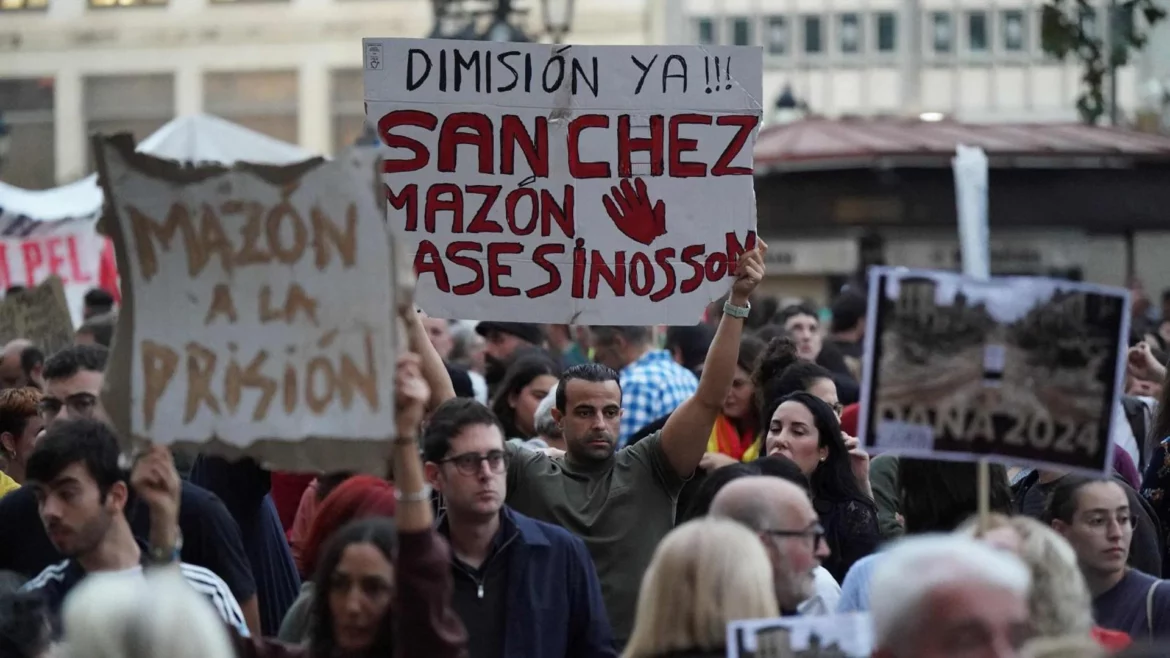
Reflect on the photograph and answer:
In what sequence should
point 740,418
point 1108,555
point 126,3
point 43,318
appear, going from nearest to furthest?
1. point 1108,555
2. point 740,418
3. point 43,318
4. point 126,3

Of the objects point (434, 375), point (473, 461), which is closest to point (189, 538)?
point (473, 461)

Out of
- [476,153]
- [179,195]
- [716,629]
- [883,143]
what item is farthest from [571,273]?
[883,143]

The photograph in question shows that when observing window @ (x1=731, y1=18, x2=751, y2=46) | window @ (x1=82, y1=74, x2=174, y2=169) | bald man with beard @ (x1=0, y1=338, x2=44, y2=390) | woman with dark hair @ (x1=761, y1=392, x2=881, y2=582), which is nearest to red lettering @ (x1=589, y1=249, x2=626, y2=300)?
woman with dark hair @ (x1=761, y1=392, x2=881, y2=582)

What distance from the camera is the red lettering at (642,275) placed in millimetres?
6008

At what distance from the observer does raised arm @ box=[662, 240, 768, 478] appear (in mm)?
5617

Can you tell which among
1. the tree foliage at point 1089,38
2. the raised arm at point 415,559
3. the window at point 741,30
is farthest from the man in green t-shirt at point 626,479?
the window at point 741,30

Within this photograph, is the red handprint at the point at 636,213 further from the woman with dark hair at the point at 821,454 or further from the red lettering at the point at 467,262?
the woman with dark hair at the point at 821,454

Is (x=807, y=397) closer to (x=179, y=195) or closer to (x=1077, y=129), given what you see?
(x=179, y=195)

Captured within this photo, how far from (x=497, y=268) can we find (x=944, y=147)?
20972 mm

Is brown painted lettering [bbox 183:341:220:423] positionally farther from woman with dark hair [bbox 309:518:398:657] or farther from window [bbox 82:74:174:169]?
window [bbox 82:74:174:169]

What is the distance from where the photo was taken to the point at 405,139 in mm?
6008

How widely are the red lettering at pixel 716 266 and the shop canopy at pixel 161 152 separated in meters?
7.57

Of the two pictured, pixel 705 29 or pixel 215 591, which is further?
pixel 705 29

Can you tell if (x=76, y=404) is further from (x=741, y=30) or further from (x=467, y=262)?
(x=741, y=30)
